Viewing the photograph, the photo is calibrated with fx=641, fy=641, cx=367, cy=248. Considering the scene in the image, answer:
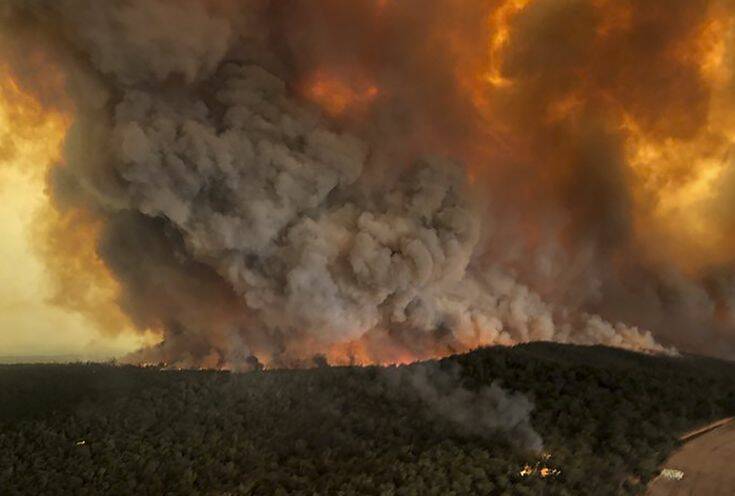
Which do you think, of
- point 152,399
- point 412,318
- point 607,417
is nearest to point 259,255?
point 412,318

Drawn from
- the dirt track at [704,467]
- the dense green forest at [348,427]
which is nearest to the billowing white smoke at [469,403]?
the dense green forest at [348,427]

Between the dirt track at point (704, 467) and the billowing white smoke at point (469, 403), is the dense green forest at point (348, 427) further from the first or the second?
the dirt track at point (704, 467)

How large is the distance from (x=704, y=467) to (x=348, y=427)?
1370 centimetres

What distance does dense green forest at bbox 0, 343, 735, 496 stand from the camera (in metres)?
21.2

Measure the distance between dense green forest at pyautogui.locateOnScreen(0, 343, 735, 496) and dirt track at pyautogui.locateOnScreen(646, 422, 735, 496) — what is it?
26.4 inches

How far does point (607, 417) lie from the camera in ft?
93.0

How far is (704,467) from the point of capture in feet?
79.7

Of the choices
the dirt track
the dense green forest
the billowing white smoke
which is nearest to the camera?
the dense green forest

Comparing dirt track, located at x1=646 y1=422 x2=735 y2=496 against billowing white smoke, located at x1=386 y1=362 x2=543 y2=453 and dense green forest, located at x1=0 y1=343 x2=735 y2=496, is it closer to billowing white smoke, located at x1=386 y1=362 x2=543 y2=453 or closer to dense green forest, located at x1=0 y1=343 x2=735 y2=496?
dense green forest, located at x1=0 y1=343 x2=735 y2=496

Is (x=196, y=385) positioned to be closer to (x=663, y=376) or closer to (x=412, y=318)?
(x=412, y=318)

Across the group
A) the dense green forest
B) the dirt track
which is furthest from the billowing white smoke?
the dirt track

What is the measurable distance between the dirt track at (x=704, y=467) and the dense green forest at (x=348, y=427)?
0.67 metres

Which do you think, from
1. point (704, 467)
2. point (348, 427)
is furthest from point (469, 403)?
point (704, 467)

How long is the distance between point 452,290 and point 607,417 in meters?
22.4
